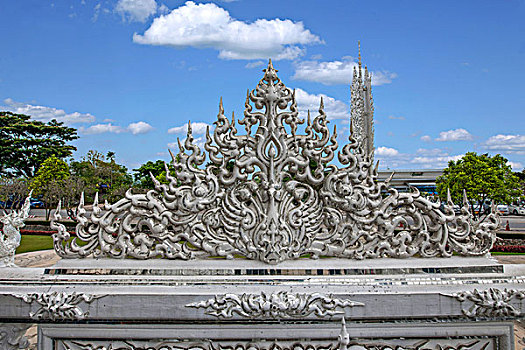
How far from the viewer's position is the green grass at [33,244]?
1118 centimetres

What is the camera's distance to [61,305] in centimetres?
298

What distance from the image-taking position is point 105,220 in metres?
3.25

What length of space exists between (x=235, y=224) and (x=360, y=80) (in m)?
41.0

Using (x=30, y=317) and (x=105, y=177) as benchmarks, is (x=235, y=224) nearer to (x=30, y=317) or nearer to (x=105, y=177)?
(x=30, y=317)

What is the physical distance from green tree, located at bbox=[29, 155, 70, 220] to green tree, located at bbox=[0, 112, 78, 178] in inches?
370

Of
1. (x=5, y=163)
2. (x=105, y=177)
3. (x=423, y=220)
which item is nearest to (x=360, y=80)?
(x=105, y=177)

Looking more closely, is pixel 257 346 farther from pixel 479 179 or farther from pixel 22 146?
pixel 22 146

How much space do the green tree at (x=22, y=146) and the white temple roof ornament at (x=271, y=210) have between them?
35267 millimetres

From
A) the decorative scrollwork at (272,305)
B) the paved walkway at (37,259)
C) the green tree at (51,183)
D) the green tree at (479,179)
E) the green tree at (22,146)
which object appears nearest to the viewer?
the decorative scrollwork at (272,305)

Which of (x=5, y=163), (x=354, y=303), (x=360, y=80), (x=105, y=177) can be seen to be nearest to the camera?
(x=354, y=303)

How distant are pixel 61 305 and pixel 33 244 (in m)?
10.8

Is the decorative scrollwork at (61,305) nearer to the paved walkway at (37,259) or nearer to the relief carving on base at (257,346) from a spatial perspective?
the relief carving on base at (257,346)

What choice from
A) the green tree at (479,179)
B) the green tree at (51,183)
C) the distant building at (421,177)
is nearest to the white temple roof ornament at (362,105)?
the distant building at (421,177)

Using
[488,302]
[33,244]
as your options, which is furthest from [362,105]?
[488,302]
